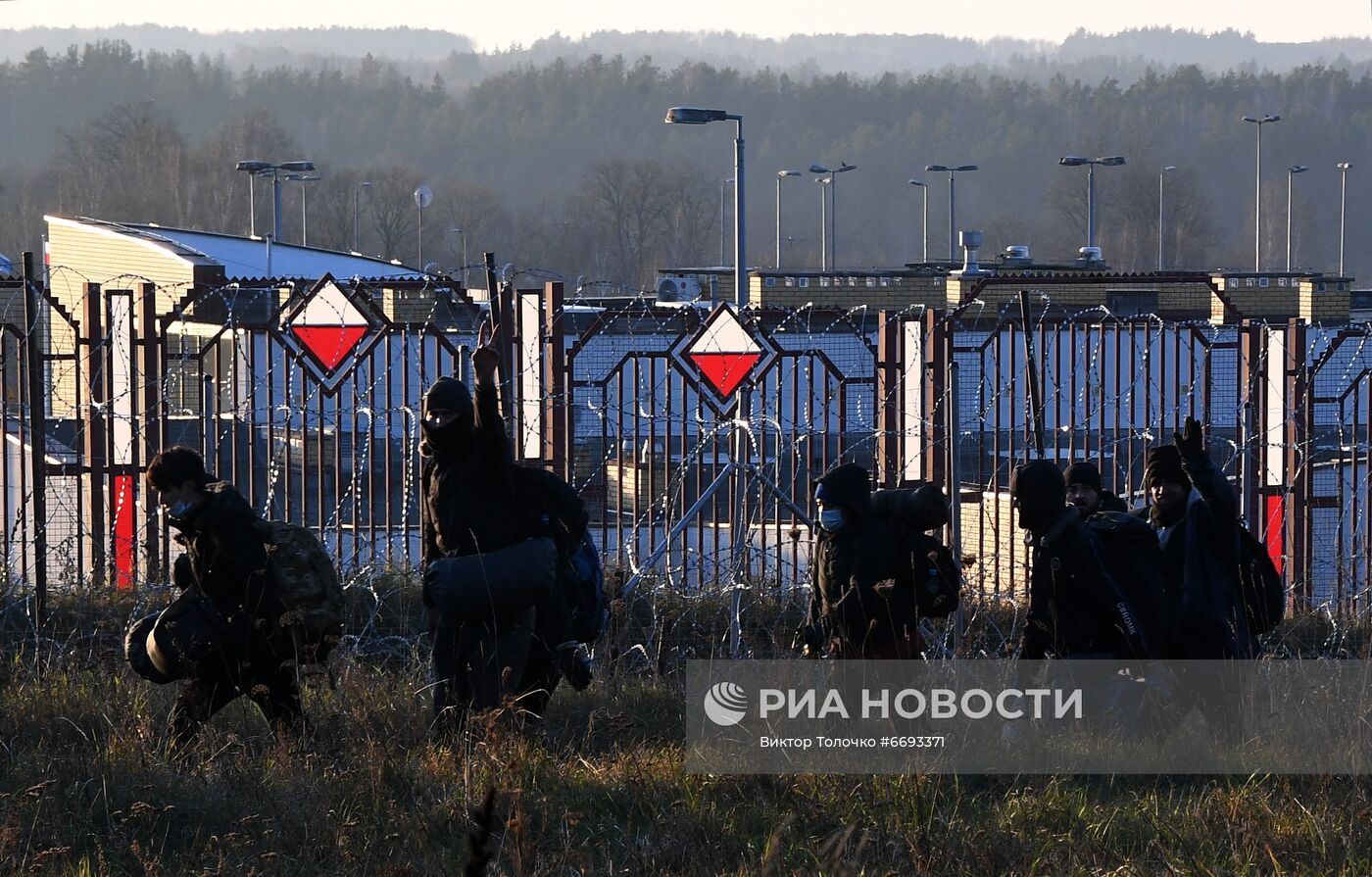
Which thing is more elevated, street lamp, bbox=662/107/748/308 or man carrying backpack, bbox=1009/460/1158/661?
street lamp, bbox=662/107/748/308

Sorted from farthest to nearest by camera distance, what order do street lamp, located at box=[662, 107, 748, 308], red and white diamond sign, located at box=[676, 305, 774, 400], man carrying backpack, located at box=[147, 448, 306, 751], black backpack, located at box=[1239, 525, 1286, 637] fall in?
street lamp, located at box=[662, 107, 748, 308], red and white diamond sign, located at box=[676, 305, 774, 400], black backpack, located at box=[1239, 525, 1286, 637], man carrying backpack, located at box=[147, 448, 306, 751]

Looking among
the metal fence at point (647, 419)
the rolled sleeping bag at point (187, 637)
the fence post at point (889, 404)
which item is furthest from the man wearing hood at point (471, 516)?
the fence post at point (889, 404)

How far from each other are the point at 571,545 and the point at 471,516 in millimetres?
414

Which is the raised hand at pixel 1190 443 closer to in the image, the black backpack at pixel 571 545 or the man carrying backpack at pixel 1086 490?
the man carrying backpack at pixel 1086 490

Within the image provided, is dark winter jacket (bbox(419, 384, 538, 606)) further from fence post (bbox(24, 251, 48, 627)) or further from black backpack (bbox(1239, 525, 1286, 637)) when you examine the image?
fence post (bbox(24, 251, 48, 627))

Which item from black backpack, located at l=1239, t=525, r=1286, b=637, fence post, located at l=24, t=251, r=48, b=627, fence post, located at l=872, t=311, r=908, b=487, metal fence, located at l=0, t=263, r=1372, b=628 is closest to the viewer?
black backpack, located at l=1239, t=525, r=1286, b=637

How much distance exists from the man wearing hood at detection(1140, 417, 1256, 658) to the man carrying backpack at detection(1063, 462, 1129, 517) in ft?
0.61

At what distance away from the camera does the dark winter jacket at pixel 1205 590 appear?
6164 mm

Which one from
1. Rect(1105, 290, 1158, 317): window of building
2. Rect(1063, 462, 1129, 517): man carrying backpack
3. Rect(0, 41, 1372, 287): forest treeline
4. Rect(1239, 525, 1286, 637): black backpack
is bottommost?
Rect(1239, 525, 1286, 637): black backpack

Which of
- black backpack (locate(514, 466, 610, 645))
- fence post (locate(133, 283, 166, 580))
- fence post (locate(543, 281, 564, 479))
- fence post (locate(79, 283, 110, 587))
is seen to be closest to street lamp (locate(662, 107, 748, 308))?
fence post (locate(543, 281, 564, 479))

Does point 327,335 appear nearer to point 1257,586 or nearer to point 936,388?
point 936,388

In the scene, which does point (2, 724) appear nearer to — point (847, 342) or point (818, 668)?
point (818, 668)

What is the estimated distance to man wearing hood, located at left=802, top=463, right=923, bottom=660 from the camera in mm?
6094

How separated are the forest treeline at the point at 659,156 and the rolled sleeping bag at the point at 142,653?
9879 centimetres
